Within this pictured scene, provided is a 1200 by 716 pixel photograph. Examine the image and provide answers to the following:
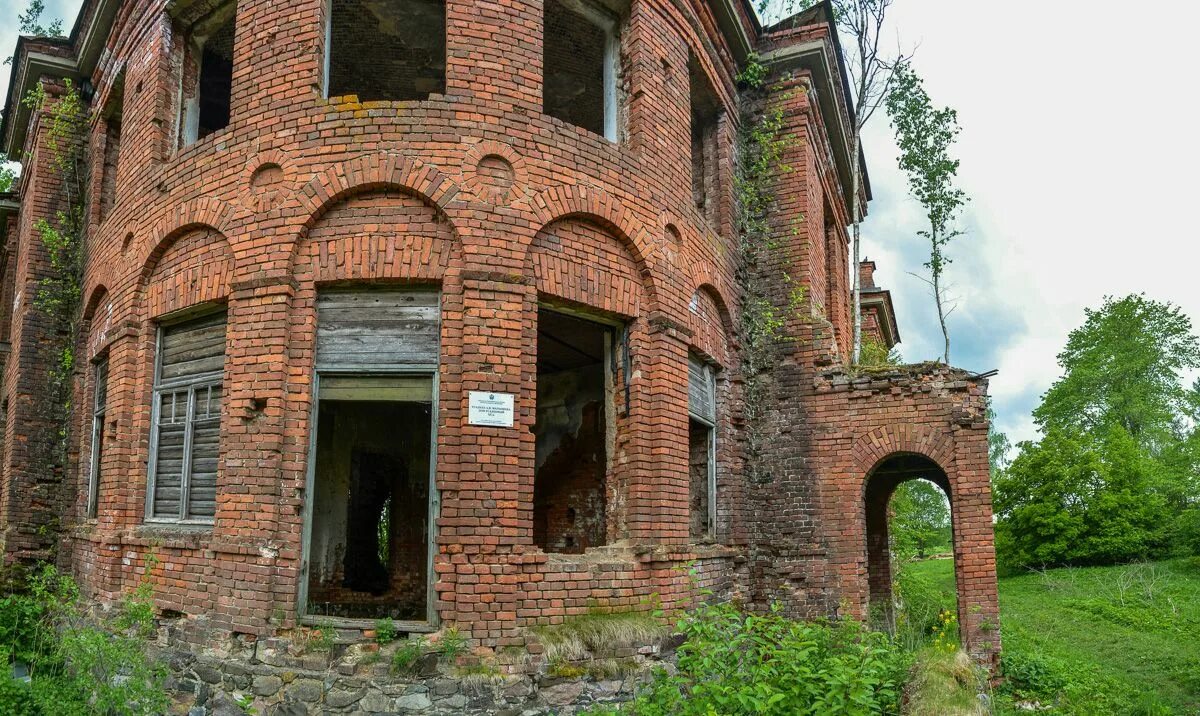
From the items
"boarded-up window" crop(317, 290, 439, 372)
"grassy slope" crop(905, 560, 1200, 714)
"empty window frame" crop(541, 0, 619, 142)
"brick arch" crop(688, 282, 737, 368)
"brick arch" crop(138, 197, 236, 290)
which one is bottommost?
"grassy slope" crop(905, 560, 1200, 714)

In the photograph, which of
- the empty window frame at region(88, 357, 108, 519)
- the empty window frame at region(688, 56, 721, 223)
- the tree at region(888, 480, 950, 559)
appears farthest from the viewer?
the tree at region(888, 480, 950, 559)

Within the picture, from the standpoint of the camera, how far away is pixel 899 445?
35.9 ft

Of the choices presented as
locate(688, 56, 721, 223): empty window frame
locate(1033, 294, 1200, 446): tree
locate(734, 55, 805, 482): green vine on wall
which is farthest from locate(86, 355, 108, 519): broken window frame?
locate(1033, 294, 1200, 446): tree

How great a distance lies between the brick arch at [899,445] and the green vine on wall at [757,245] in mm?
1268

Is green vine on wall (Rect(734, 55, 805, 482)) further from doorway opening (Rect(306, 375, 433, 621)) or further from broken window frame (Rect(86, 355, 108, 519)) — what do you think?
broken window frame (Rect(86, 355, 108, 519))

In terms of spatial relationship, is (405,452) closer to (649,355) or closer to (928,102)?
(649,355)

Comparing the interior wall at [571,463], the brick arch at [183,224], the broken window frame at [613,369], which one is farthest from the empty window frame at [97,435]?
the interior wall at [571,463]

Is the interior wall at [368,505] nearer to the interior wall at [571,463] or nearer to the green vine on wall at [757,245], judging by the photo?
the interior wall at [571,463]

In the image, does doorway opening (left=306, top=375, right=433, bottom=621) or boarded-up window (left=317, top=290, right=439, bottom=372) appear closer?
boarded-up window (left=317, top=290, right=439, bottom=372)

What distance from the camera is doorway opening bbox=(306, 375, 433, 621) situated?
1182 cm

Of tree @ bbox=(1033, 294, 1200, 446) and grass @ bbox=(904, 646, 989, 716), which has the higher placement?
tree @ bbox=(1033, 294, 1200, 446)

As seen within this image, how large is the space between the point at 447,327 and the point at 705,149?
590 centimetres

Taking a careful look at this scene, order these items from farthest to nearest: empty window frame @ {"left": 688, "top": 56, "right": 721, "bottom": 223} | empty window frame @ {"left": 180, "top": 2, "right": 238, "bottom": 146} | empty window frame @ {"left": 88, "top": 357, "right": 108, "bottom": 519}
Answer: empty window frame @ {"left": 688, "top": 56, "right": 721, "bottom": 223}
empty window frame @ {"left": 88, "top": 357, "right": 108, "bottom": 519}
empty window frame @ {"left": 180, "top": 2, "right": 238, "bottom": 146}

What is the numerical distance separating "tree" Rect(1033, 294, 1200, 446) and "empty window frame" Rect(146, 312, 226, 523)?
36.2 m
